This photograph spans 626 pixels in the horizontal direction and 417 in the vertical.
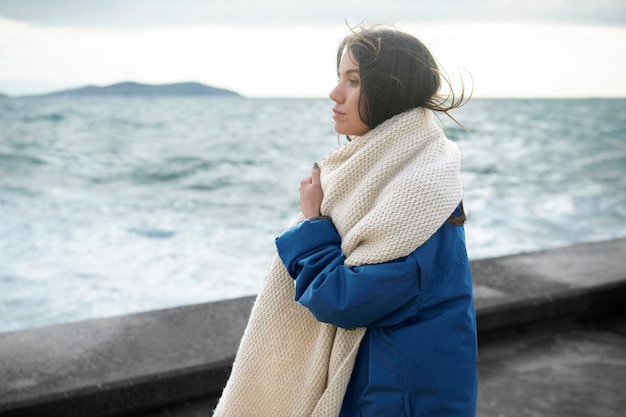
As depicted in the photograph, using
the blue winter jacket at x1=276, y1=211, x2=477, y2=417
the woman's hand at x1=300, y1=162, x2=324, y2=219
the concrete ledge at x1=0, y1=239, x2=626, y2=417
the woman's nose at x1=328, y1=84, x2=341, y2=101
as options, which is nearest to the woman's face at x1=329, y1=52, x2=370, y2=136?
the woman's nose at x1=328, y1=84, x2=341, y2=101

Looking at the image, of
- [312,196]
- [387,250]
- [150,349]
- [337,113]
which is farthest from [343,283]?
[150,349]

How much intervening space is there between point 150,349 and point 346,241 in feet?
5.00

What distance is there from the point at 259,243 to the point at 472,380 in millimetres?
6611

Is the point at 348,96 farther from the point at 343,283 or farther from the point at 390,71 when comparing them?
the point at 343,283

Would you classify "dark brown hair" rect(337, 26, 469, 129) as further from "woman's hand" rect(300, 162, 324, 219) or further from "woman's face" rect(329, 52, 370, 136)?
"woman's hand" rect(300, 162, 324, 219)

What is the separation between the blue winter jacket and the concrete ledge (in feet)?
4.10

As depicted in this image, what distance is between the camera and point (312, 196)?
1682mm

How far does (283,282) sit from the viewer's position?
1.72 metres

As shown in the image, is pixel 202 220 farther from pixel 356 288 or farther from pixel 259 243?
pixel 356 288

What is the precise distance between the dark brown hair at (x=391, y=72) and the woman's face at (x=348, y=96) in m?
0.01

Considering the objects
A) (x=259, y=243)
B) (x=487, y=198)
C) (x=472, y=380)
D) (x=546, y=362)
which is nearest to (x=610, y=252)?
(x=546, y=362)

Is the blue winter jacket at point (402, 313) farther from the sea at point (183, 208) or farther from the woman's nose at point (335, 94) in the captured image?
the sea at point (183, 208)

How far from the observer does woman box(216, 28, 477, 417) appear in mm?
1499

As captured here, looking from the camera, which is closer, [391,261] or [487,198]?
[391,261]
